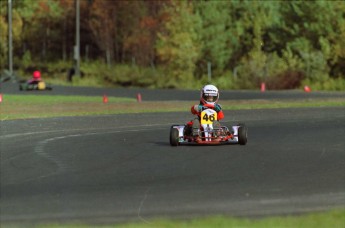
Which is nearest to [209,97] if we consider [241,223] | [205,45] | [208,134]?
[208,134]

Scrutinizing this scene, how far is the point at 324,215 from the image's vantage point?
11.4 metres

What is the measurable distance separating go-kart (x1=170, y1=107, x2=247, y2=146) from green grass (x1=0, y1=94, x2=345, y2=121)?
42.4 feet

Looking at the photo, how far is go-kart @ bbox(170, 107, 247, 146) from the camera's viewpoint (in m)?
21.9

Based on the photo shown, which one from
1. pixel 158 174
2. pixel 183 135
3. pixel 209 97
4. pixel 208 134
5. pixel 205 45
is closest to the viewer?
pixel 158 174

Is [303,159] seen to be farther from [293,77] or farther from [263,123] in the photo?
[293,77]

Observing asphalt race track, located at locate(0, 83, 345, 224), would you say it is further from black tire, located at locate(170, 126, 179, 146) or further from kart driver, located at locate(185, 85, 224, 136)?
kart driver, located at locate(185, 85, 224, 136)

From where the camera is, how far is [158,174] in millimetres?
16594

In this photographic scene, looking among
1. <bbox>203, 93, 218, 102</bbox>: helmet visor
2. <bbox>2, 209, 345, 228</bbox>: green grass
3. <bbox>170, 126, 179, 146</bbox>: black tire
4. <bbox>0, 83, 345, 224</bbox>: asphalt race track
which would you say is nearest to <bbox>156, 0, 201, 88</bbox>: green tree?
<bbox>0, 83, 345, 224</bbox>: asphalt race track

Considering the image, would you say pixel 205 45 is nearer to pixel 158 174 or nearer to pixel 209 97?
pixel 209 97

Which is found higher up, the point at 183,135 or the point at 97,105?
the point at 183,135

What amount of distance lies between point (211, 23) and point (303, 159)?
5573 centimetres

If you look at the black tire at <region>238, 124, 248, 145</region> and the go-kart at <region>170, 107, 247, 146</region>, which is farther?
the black tire at <region>238, 124, 248, 145</region>

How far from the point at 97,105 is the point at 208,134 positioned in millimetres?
21986

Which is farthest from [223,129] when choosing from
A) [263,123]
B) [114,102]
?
[114,102]
